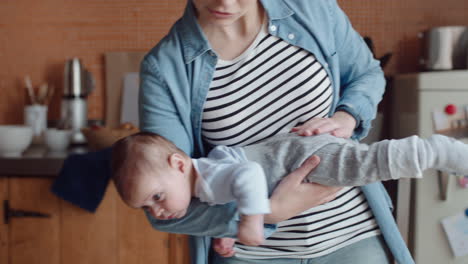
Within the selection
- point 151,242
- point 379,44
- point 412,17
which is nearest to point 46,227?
point 151,242

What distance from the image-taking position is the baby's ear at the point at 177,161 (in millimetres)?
977

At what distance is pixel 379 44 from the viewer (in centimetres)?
243

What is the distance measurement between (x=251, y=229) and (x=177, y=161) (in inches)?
8.2

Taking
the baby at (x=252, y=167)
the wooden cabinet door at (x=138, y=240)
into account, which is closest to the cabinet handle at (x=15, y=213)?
the wooden cabinet door at (x=138, y=240)

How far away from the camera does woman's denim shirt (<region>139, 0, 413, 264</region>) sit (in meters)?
1.01

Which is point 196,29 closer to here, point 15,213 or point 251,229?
point 251,229

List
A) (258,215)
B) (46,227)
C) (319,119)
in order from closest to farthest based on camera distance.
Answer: (258,215) < (319,119) < (46,227)

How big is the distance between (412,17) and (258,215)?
6.10 ft

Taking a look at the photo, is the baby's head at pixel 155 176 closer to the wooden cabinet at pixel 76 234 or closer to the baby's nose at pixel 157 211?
the baby's nose at pixel 157 211

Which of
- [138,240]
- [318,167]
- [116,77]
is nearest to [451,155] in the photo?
[318,167]

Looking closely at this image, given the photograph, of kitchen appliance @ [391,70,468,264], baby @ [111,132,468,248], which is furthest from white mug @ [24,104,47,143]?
kitchen appliance @ [391,70,468,264]

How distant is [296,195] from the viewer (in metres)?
0.94

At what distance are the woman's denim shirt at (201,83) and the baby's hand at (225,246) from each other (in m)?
0.05

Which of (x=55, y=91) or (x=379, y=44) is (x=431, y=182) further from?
(x=55, y=91)
